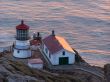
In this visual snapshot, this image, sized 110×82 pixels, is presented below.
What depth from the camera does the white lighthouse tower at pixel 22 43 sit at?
26.8 meters

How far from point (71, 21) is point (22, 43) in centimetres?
2269

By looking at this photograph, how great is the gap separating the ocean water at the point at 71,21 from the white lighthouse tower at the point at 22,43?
10.3 m

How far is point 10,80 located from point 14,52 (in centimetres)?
796

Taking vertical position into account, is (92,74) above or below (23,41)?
below

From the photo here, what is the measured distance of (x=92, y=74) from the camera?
25.6 meters

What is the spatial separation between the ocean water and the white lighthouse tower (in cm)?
1025

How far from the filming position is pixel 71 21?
4925 cm

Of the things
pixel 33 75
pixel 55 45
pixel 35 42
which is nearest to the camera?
pixel 33 75

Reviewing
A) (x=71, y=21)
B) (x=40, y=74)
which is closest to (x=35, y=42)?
(x=40, y=74)

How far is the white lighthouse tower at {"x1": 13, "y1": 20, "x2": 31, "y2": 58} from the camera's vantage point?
26781 mm

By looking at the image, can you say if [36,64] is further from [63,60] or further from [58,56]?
[63,60]

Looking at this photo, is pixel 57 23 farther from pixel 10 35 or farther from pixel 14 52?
pixel 14 52

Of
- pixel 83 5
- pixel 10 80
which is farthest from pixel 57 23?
pixel 10 80

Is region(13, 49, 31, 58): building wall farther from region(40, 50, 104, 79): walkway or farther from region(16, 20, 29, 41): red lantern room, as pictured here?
region(40, 50, 104, 79): walkway
